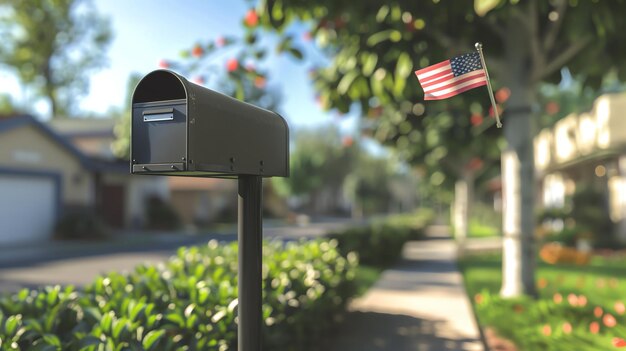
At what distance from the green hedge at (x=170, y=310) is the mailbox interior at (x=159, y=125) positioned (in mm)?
1085

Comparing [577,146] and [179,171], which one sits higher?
[577,146]

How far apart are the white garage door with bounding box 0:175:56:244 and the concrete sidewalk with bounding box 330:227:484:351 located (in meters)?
15.9

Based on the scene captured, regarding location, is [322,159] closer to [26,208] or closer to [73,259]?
[26,208]

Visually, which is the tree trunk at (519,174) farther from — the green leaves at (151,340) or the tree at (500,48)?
the green leaves at (151,340)

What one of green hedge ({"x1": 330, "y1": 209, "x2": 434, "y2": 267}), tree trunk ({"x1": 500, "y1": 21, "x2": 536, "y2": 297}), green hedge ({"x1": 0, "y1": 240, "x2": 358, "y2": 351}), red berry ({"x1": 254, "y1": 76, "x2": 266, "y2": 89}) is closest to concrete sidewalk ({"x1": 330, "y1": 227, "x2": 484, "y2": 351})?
green hedge ({"x1": 0, "y1": 240, "x2": 358, "y2": 351})

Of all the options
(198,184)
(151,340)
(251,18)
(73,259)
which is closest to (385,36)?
(251,18)

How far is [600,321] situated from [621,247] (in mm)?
11709

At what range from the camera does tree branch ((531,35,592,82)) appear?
5622 millimetres

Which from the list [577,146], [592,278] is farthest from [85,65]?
[592,278]

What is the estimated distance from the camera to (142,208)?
2895 centimetres

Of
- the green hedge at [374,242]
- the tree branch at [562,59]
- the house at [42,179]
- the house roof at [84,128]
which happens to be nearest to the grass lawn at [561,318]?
the tree branch at [562,59]

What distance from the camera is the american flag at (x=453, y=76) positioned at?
270cm

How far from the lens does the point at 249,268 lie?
8.75 feet

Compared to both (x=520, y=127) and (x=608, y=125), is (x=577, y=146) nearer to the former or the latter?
(x=608, y=125)
